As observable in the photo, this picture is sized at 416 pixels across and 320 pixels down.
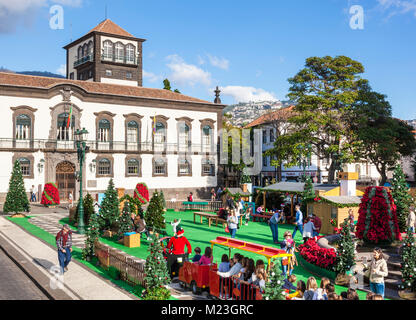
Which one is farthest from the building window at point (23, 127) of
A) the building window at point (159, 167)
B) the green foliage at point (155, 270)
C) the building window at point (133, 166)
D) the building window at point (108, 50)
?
the green foliage at point (155, 270)

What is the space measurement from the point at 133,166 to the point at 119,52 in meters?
16.9

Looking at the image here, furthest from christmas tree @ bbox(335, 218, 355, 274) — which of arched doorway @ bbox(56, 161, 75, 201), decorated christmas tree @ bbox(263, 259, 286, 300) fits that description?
arched doorway @ bbox(56, 161, 75, 201)

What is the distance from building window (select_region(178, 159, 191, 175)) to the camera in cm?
4725

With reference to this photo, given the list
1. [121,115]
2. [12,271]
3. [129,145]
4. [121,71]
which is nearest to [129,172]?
[129,145]

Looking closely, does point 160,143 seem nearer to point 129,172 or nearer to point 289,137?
point 129,172

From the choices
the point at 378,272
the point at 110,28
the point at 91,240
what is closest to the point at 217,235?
the point at 91,240

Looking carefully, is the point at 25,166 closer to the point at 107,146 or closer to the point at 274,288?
the point at 107,146

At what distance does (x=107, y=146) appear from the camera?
4309 cm

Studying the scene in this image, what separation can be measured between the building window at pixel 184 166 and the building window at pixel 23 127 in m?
16.5

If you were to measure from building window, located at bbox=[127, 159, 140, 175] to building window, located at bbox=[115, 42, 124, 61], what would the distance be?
50.4 feet

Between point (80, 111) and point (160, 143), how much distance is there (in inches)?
369

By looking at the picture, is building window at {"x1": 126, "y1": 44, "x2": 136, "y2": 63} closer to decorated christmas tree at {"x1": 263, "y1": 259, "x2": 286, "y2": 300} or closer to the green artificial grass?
the green artificial grass

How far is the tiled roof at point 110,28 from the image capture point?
169 feet

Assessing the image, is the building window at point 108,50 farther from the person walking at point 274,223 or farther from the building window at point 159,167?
the person walking at point 274,223
